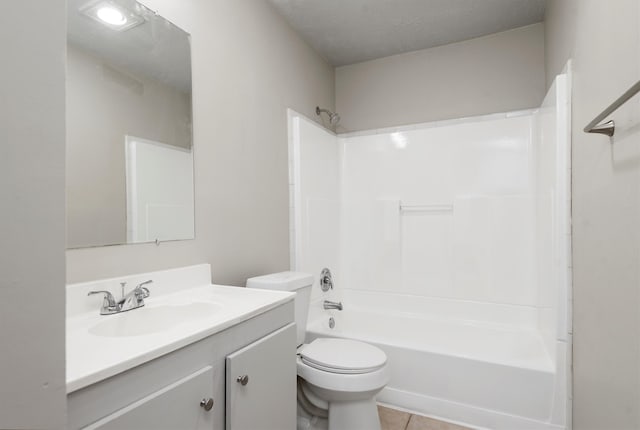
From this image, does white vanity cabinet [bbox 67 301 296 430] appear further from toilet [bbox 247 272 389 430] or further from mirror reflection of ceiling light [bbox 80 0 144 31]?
mirror reflection of ceiling light [bbox 80 0 144 31]

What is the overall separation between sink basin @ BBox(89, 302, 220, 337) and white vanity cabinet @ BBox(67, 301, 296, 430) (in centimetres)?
17

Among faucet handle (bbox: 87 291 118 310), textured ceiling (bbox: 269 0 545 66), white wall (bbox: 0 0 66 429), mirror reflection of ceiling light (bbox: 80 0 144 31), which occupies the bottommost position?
faucet handle (bbox: 87 291 118 310)

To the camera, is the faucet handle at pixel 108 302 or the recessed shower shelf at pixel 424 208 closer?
the faucet handle at pixel 108 302

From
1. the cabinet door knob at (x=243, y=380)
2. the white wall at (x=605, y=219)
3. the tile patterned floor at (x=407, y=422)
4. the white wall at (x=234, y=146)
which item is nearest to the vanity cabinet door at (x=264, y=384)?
the cabinet door knob at (x=243, y=380)

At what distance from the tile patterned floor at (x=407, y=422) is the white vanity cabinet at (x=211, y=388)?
2.79ft

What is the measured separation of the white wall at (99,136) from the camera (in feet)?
3.95

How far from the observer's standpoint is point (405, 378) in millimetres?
2121

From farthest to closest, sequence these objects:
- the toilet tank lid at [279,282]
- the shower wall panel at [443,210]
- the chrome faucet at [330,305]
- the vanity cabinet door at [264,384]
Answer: the chrome faucet at [330,305] → the shower wall panel at [443,210] → the toilet tank lid at [279,282] → the vanity cabinet door at [264,384]

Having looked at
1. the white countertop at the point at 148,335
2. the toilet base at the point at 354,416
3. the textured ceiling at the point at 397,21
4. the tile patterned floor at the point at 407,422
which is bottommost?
the tile patterned floor at the point at 407,422

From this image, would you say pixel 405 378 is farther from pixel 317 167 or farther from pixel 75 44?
pixel 75 44

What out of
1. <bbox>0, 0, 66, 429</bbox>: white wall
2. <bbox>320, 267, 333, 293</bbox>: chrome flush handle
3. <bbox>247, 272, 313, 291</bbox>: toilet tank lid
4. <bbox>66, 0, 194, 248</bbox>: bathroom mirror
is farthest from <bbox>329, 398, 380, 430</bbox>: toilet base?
<bbox>0, 0, 66, 429</bbox>: white wall

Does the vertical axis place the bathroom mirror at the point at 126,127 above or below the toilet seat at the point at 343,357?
above

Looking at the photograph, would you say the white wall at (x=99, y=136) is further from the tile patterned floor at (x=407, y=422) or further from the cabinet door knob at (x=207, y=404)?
the tile patterned floor at (x=407, y=422)

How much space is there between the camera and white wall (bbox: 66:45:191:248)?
1.20m
